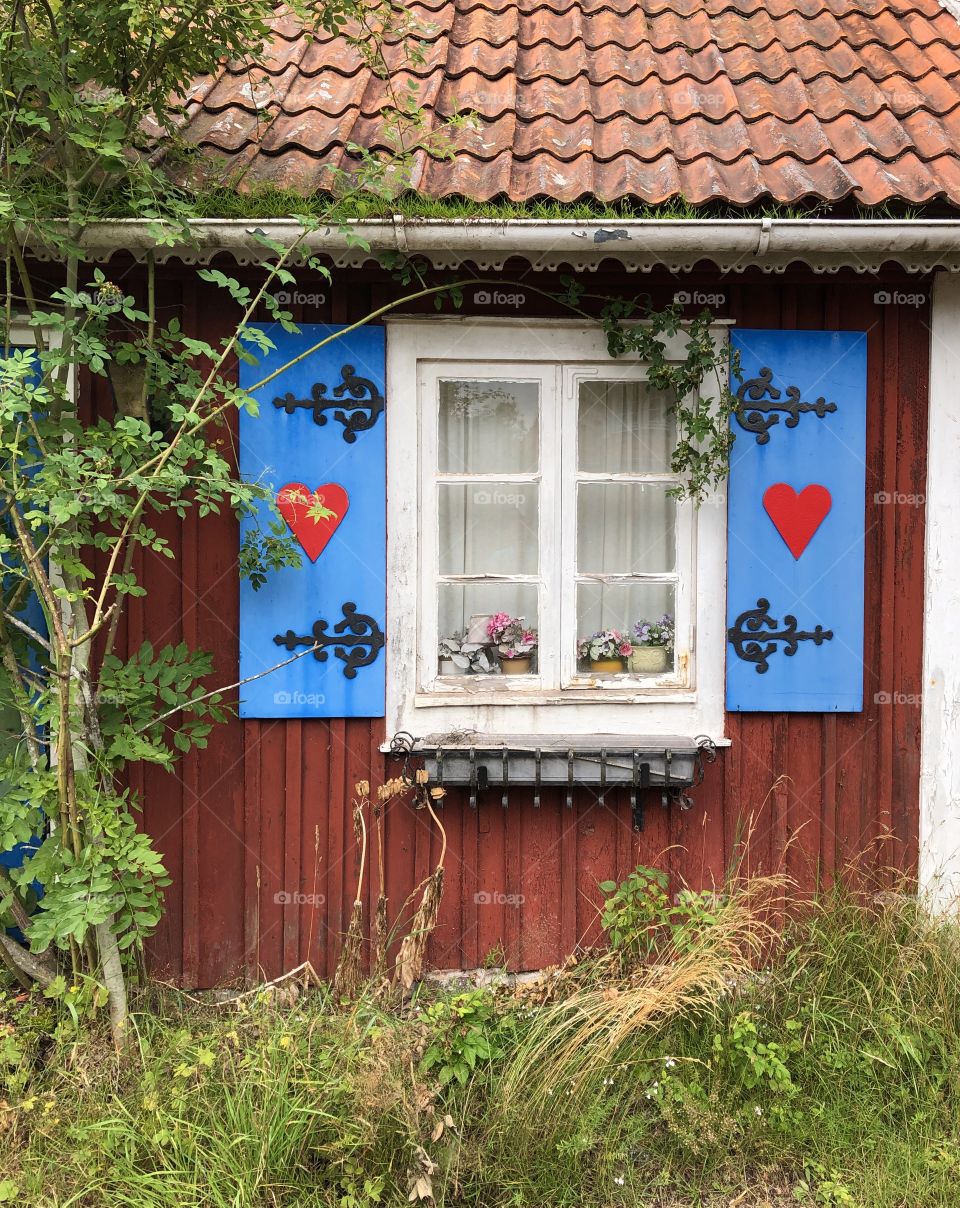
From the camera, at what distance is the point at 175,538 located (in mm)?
3605

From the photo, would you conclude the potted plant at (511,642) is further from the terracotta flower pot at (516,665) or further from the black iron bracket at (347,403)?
the black iron bracket at (347,403)

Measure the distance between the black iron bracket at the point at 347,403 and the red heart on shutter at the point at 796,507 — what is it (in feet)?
5.41

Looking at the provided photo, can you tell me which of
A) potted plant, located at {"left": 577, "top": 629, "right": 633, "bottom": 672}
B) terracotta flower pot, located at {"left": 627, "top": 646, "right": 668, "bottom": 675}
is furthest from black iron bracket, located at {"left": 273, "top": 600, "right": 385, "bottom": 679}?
terracotta flower pot, located at {"left": 627, "top": 646, "right": 668, "bottom": 675}

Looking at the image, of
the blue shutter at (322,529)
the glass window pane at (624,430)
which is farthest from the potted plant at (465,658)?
the glass window pane at (624,430)

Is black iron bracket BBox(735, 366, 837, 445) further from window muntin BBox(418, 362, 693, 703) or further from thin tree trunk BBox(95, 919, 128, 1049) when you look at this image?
thin tree trunk BBox(95, 919, 128, 1049)

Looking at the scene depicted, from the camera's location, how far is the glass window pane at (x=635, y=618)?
3.77 metres

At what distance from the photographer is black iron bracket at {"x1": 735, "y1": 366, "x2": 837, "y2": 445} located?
143 inches

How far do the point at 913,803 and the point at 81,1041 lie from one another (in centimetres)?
335

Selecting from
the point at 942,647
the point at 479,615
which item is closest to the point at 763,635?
the point at 942,647

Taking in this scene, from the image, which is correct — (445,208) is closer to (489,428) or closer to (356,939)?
(489,428)

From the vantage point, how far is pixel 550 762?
355 centimetres

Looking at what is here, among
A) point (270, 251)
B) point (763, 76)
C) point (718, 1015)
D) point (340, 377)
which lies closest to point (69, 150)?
point (270, 251)

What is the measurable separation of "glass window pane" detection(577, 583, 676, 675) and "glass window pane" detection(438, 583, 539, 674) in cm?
23

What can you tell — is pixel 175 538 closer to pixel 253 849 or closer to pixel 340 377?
pixel 340 377
